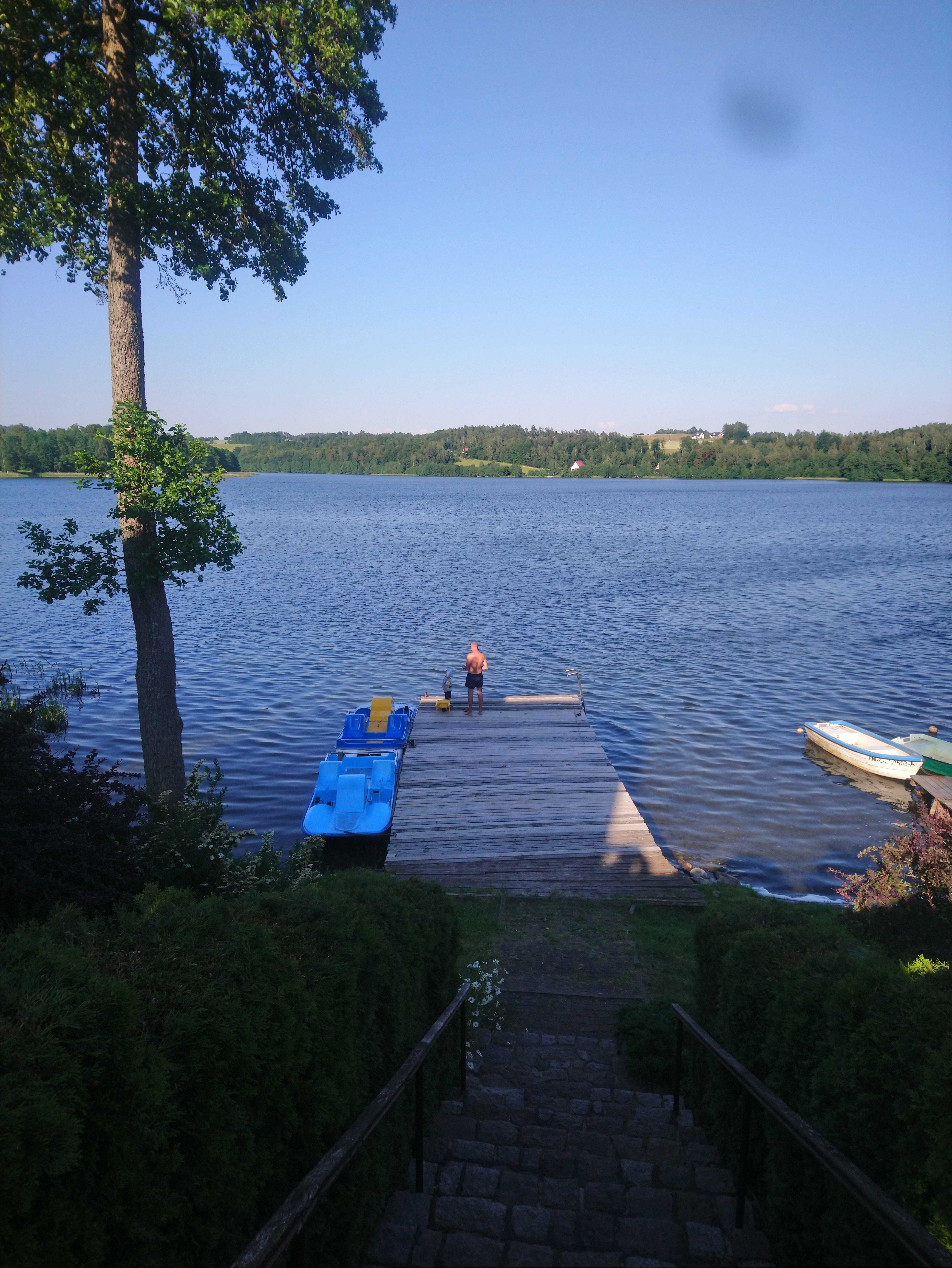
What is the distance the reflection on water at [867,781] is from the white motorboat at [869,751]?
0.09 metres

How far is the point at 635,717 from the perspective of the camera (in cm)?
2250

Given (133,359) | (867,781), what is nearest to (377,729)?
(133,359)

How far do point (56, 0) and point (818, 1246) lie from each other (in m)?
13.7

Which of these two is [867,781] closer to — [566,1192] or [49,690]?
[566,1192]

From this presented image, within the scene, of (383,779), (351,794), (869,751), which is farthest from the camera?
(869,751)

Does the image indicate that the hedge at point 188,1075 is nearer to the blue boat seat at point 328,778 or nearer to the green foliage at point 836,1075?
the green foliage at point 836,1075

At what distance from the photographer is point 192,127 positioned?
1146cm

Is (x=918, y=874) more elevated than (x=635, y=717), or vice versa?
(x=918, y=874)

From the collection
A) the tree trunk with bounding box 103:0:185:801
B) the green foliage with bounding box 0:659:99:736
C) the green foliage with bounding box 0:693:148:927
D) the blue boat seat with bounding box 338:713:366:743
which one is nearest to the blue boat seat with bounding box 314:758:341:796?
the blue boat seat with bounding box 338:713:366:743

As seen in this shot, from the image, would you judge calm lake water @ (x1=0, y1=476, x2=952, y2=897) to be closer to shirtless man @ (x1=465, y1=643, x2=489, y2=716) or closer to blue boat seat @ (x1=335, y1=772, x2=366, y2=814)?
blue boat seat @ (x1=335, y1=772, x2=366, y2=814)

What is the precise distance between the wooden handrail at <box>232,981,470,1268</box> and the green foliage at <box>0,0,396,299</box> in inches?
432

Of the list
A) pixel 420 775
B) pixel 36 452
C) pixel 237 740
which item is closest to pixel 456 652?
pixel 237 740

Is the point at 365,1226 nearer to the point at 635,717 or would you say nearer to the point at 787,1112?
the point at 787,1112

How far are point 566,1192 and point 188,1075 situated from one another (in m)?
2.42
